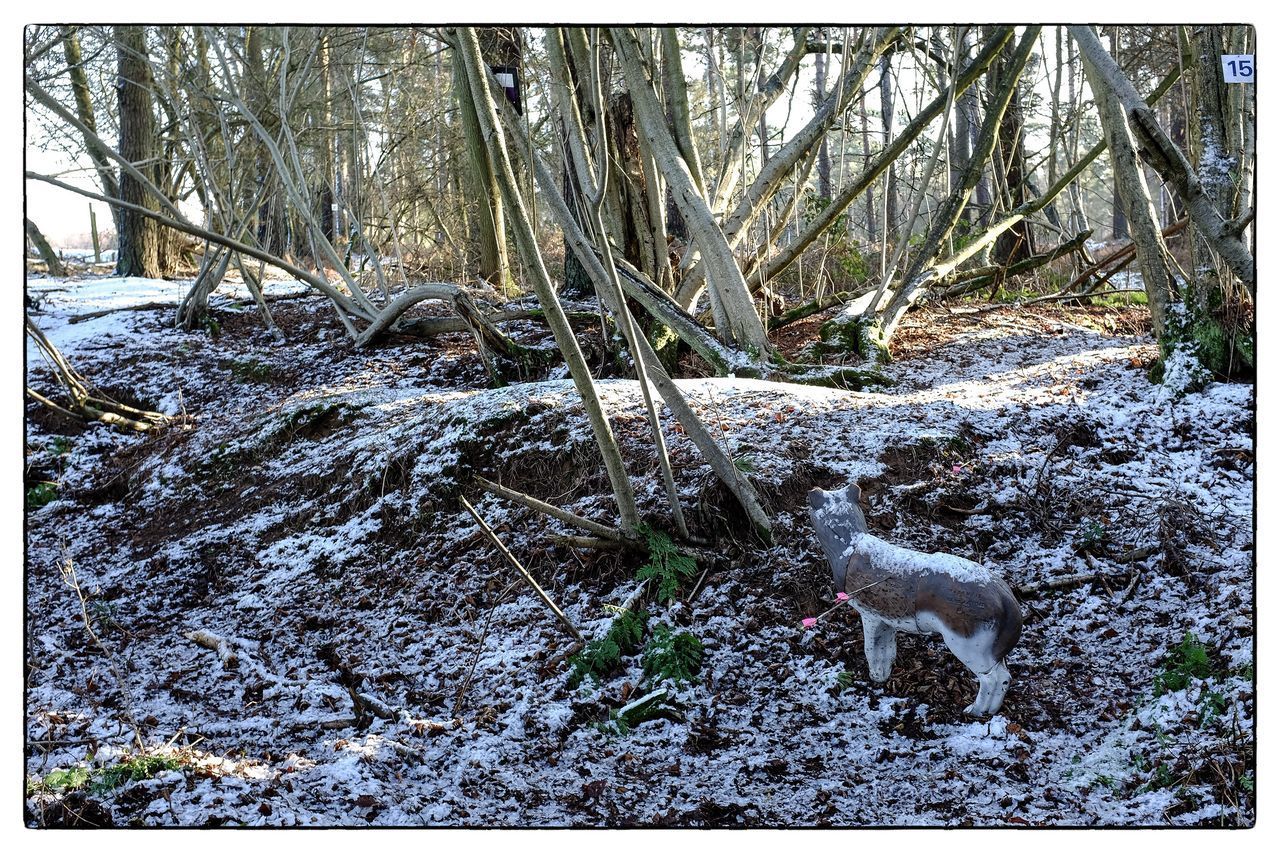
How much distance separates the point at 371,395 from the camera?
477cm

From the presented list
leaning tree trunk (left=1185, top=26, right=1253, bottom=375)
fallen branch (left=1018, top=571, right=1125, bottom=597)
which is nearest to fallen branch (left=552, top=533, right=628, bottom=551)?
fallen branch (left=1018, top=571, right=1125, bottom=597)

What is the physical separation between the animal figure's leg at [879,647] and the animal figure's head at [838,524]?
6.0 inches

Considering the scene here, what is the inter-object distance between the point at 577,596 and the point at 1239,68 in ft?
9.64

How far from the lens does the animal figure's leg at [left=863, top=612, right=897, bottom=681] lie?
8.84 feet

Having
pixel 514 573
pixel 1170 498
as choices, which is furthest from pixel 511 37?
A: pixel 1170 498

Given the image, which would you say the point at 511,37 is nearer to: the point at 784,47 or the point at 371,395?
the point at 371,395

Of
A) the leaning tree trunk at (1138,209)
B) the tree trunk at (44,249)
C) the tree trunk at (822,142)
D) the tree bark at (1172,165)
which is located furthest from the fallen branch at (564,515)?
the tree trunk at (822,142)

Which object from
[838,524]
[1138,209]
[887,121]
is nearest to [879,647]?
[838,524]

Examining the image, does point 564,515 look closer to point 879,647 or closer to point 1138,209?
point 879,647

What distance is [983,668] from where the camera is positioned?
8.02 feet

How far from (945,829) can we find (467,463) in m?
2.71

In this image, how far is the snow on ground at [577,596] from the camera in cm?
239

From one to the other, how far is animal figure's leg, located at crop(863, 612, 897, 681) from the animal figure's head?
0.15 meters

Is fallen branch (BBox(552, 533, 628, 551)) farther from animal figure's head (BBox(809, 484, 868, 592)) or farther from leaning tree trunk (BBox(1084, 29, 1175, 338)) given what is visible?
leaning tree trunk (BBox(1084, 29, 1175, 338))
